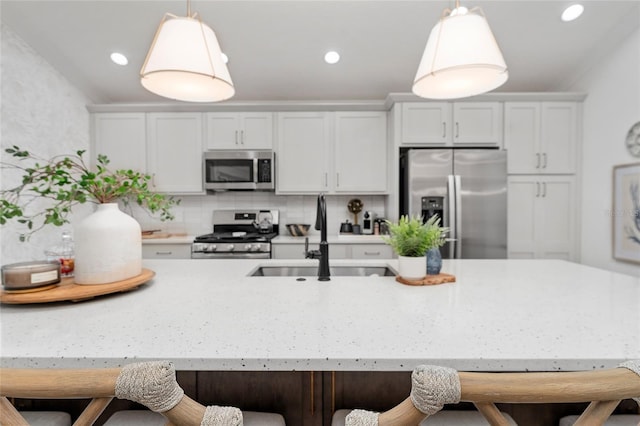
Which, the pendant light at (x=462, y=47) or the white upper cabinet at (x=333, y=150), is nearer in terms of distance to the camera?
the pendant light at (x=462, y=47)

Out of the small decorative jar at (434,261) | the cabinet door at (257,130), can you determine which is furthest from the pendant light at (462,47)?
the cabinet door at (257,130)

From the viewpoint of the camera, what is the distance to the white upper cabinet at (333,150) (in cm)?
357

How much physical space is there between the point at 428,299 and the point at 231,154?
2890 millimetres

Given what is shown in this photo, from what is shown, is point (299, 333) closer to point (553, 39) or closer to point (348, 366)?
point (348, 366)

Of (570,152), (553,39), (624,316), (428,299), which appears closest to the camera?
(624,316)

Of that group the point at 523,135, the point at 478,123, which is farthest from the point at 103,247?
the point at 523,135

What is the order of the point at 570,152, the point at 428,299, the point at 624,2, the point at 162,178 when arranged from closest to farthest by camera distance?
the point at 428,299, the point at 624,2, the point at 570,152, the point at 162,178

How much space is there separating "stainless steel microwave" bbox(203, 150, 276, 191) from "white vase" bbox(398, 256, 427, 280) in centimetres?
239

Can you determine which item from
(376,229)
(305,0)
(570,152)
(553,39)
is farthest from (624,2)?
(376,229)

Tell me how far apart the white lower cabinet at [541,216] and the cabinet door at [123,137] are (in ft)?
13.2

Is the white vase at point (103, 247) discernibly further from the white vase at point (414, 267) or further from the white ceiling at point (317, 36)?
the white ceiling at point (317, 36)

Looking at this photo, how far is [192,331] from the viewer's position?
0.84 m

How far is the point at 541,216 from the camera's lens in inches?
130

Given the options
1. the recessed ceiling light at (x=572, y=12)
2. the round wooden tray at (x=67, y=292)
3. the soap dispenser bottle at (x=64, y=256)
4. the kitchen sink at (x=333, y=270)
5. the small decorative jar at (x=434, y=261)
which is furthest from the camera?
the recessed ceiling light at (x=572, y=12)
